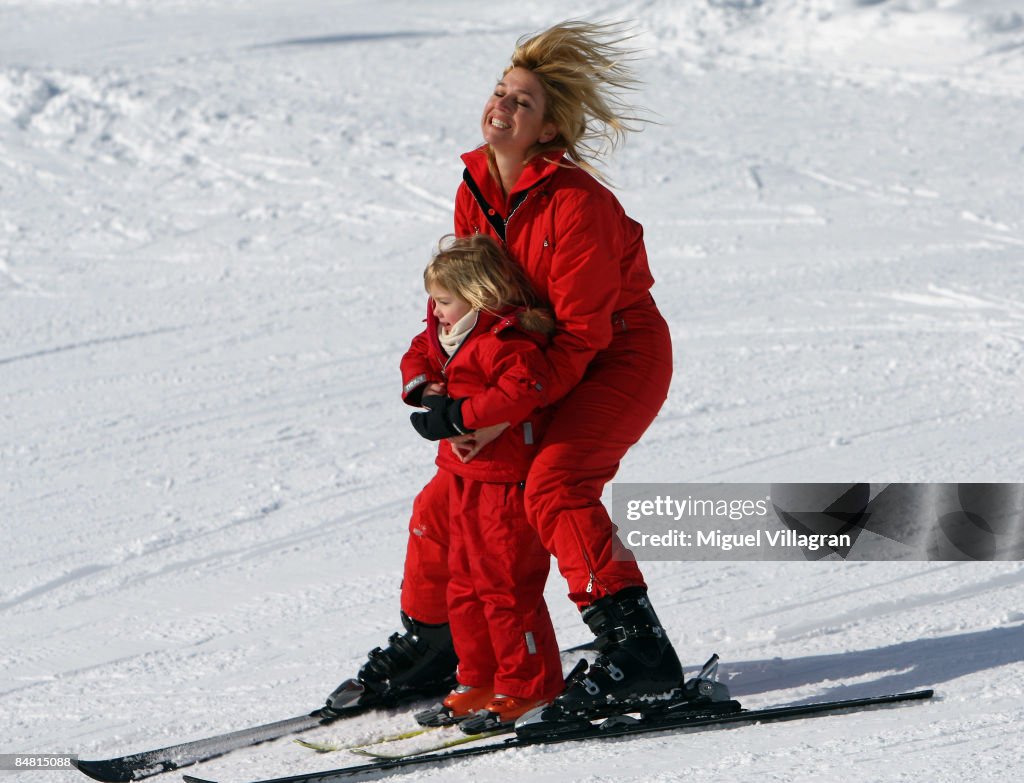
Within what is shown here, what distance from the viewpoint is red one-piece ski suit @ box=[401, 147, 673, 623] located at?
10.0 feet

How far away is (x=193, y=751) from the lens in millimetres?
3354

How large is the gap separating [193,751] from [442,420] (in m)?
1.17

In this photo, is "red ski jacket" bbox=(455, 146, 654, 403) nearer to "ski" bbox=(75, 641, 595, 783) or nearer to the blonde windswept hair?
the blonde windswept hair

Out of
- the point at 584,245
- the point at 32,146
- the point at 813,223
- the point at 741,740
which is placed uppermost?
the point at 32,146

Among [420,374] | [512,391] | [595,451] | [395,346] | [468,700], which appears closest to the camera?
[512,391]

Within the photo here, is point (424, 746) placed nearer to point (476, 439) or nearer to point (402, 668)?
point (402, 668)

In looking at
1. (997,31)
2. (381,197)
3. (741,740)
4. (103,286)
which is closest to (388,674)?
(741,740)

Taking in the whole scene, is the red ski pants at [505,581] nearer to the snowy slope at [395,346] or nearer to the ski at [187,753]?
the snowy slope at [395,346]

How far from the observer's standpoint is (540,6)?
1602 centimetres

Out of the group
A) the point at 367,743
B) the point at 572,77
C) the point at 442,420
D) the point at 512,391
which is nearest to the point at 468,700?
the point at 367,743

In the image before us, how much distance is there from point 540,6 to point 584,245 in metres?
13.8

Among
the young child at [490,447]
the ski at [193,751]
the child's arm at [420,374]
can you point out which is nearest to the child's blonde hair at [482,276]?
the young child at [490,447]

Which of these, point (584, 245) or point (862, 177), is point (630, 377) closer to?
point (584, 245)

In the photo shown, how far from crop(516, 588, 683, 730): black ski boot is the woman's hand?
0.49 meters
